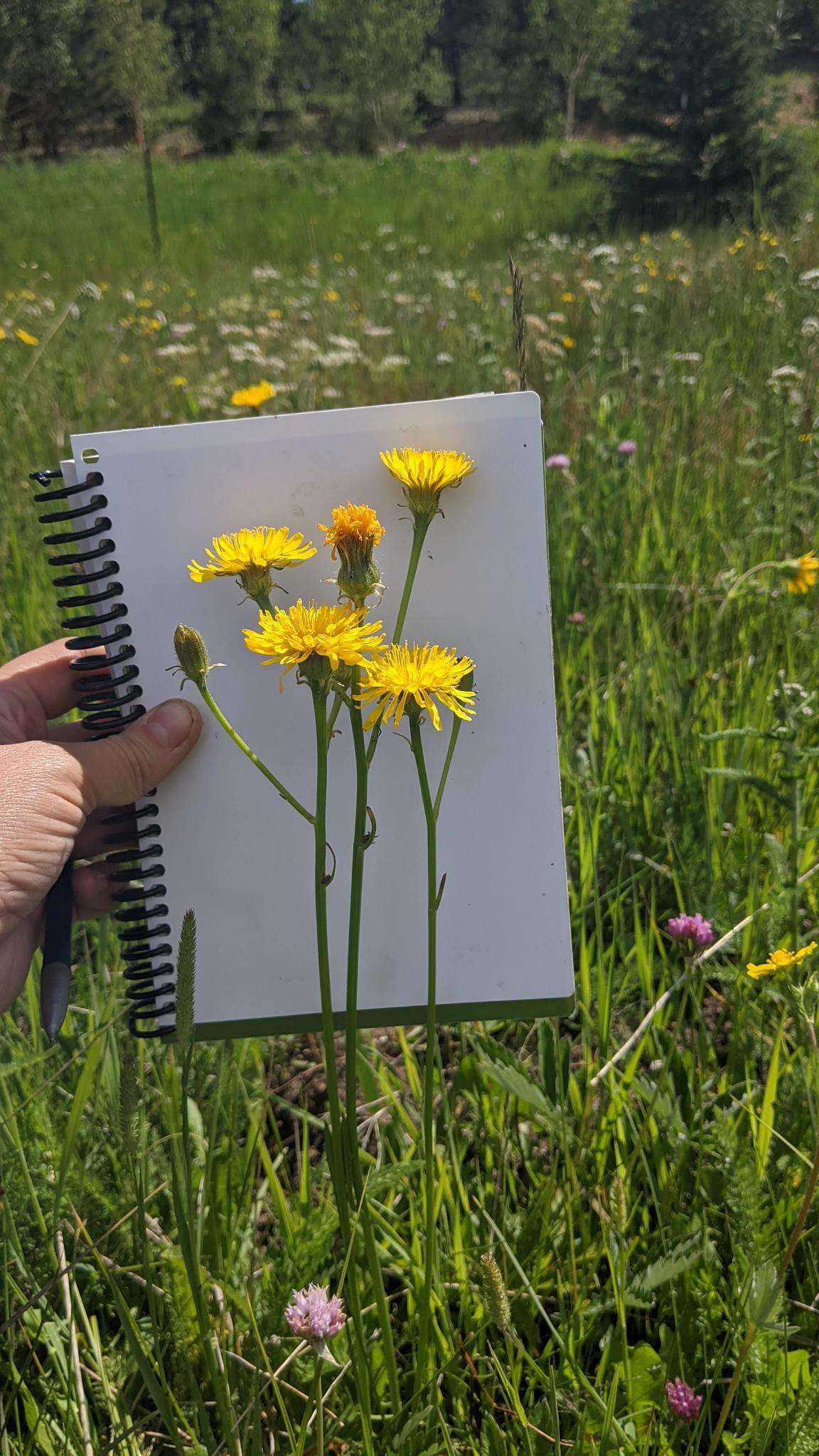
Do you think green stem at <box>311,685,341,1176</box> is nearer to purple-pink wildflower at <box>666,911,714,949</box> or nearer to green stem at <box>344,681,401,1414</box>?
green stem at <box>344,681,401,1414</box>

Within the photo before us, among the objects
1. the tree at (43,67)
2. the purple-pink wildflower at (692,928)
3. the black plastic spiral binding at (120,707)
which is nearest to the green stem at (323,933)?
the black plastic spiral binding at (120,707)

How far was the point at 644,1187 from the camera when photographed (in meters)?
0.92

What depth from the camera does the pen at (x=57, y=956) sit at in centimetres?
77

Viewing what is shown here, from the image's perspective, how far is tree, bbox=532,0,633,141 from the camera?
71.3 feet

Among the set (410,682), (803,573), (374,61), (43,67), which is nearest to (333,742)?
(410,682)

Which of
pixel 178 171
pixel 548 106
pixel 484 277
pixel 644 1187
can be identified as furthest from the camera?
pixel 548 106

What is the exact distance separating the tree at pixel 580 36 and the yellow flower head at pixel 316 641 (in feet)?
81.1

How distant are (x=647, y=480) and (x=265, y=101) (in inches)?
1365

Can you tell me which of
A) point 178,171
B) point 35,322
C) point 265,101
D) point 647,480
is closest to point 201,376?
point 35,322

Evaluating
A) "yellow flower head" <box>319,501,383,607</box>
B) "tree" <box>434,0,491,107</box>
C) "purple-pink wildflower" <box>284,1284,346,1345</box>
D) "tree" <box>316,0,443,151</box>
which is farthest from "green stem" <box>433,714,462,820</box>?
"tree" <box>434,0,491,107</box>

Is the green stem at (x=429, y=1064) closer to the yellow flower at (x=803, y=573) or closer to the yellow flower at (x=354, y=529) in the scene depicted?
the yellow flower at (x=354, y=529)

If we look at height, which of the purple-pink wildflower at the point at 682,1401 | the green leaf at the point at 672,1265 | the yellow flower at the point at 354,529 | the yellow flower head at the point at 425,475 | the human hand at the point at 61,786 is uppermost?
the yellow flower head at the point at 425,475

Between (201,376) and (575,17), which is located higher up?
(575,17)

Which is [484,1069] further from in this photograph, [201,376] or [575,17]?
[575,17]
